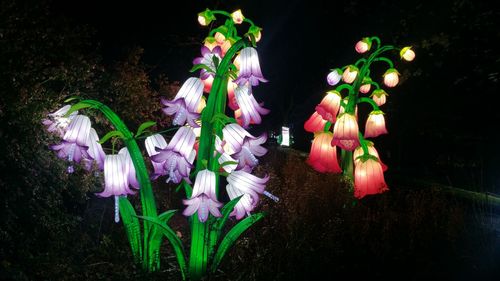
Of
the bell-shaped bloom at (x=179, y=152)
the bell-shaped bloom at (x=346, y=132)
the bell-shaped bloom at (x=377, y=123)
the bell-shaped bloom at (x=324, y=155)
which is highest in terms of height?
the bell-shaped bloom at (x=377, y=123)

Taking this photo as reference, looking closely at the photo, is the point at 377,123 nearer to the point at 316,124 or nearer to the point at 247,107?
the point at 316,124

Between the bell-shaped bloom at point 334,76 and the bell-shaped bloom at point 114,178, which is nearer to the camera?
the bell-shaped bloom at point 114,178

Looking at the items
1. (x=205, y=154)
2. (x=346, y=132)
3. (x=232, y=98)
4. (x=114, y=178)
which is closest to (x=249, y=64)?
(x=205, y=154)

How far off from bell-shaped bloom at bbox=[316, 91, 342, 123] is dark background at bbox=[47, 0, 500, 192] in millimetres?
3570

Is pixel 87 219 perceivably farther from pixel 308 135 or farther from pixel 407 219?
pixel 308 135

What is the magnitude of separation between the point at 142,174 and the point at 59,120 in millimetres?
1009

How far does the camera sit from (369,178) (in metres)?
5.46

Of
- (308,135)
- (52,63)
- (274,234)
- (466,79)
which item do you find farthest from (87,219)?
(308,135)

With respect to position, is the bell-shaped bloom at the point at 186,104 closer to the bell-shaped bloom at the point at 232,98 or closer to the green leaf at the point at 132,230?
the bell-shaped bloom at the point at 232,98

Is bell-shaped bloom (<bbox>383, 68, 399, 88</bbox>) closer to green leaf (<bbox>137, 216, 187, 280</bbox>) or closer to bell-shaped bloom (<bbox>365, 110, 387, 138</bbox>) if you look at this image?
bell-shaped bloom (<bbox>365, 110, 387, 138</bbox>)

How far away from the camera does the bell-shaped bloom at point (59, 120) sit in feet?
11.4

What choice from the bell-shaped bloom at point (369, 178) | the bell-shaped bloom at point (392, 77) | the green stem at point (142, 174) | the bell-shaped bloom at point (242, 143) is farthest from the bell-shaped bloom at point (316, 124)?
the green stem at point (142, 174)

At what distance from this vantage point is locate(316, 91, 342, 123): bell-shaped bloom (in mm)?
5656

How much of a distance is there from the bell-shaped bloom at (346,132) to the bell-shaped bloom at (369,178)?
0.30 m
